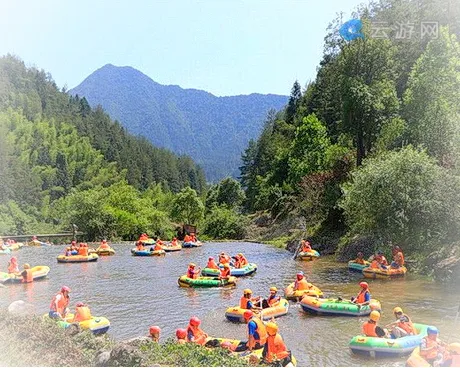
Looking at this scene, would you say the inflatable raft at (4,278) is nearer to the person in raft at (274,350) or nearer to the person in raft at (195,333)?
the person in raft at (195,333)

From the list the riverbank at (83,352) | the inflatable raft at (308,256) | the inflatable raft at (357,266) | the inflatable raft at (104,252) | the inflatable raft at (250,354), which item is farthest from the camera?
the inflatable raft at (104,252)

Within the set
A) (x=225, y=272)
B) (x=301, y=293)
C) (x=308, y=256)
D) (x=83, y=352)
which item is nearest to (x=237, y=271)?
(x=225, y=272)

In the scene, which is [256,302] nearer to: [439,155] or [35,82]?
[439,155]

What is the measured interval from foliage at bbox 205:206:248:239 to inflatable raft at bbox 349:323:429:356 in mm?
46174

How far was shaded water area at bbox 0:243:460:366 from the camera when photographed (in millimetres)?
16078

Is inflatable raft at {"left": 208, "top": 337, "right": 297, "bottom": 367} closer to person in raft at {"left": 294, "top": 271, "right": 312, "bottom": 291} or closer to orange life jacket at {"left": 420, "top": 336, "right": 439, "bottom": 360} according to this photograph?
orange life jacket at {"left": 420, "top": 336, "right": 439, "bottom": 360}

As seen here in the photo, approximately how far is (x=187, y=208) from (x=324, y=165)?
2189cm

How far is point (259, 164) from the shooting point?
9225 centimetres

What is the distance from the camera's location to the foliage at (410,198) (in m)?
24.3

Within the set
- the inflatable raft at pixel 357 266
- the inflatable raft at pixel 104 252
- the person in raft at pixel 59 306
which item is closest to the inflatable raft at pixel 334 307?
the person in raft at pixel 59 306

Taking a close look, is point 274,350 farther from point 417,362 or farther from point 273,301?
point 273,301

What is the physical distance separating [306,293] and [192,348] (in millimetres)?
11183

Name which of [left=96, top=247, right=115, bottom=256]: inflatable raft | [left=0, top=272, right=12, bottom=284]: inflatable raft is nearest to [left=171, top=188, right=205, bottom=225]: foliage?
[left=96, top=247, right=115, bottom=256]: inflatable raft

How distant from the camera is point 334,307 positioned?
60.6 feet
